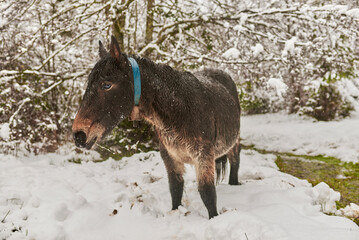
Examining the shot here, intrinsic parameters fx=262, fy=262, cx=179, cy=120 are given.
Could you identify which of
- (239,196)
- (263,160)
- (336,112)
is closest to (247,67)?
(263,160)

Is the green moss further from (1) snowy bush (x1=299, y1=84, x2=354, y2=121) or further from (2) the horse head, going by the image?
(1) snowy bush (x1=299, y1=84, x2=354, y2=121)

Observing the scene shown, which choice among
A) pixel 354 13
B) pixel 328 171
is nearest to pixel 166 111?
pixel 354 13

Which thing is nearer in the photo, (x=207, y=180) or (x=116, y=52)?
(x=116, y=52)

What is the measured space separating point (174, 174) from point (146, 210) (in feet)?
1.92

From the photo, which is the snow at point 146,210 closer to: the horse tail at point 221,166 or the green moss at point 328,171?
the horse tail at point 221,166

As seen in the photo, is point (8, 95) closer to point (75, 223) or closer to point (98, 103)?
point (75, 223)

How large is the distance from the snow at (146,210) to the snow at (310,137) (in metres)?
3.61

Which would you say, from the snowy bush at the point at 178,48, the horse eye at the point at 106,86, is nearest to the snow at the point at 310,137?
the snowy bush at the point at 178,48

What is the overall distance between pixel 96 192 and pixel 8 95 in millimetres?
3709

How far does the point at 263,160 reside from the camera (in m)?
6.24

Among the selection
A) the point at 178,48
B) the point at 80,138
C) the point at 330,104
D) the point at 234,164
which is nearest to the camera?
the point at 80,138

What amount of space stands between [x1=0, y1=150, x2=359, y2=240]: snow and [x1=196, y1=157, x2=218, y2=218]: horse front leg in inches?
7.2

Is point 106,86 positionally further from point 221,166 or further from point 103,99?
point 221,166

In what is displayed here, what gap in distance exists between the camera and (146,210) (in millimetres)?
3174
